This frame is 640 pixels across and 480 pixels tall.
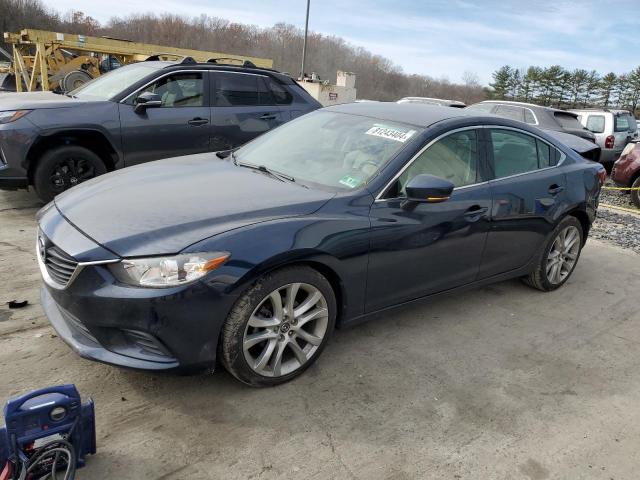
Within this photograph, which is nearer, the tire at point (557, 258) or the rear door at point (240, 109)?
the tire at point (557, 258)

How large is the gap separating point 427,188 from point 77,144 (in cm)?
432

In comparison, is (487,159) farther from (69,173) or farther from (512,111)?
(512,111)

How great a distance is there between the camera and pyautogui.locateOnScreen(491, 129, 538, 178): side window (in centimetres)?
395

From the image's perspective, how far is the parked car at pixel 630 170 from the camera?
9.28 m

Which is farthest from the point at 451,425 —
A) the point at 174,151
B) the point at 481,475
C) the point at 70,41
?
the point at 70,41

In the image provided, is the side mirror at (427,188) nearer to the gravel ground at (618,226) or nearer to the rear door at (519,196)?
the rear door at (519,196)

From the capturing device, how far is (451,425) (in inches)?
108

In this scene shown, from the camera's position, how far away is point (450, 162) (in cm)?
361

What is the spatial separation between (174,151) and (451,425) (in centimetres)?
472

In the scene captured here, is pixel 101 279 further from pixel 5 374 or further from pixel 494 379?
pixel 494 379

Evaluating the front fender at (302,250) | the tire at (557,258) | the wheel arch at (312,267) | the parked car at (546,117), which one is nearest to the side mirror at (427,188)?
the front fender at (302,250)

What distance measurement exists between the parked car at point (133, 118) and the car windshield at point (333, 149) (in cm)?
240

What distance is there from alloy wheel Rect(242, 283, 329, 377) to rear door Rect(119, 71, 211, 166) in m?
3.89

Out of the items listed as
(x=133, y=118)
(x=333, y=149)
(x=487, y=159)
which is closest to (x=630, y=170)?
(x=487, y=159)
